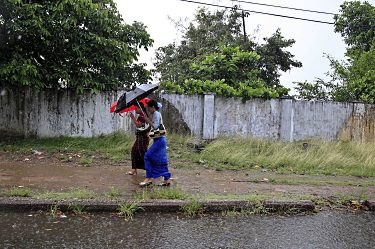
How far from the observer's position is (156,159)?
21.4 ft

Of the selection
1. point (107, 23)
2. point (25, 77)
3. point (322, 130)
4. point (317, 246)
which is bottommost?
point (317, 246)

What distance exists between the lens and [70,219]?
4879mm

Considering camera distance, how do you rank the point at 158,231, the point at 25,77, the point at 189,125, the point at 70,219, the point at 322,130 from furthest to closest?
1. the point at 322,130
2. the point at 189,125
3. the point at 25,77
4. the point at 70,219
5. the point at 158,231

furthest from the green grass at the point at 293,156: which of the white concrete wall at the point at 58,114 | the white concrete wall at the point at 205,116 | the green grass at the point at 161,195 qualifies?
the green grass at the point at 161,195

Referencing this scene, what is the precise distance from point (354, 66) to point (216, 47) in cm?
752

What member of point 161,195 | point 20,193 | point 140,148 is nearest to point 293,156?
point 140,148

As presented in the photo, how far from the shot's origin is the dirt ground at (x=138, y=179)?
6.52 m

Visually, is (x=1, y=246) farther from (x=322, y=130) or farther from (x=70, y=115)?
(x=322, y=130)

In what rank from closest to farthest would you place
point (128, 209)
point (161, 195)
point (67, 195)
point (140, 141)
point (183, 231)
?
1. point (183, 231)
2. point (128, 209)
3. point (67, 195)
4. point (161, 195)
5. point (140, 141)

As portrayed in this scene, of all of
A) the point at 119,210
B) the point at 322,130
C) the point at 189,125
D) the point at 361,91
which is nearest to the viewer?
the point at 119,210

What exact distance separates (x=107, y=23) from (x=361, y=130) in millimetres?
8775

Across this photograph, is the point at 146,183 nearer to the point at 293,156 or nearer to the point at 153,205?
the point at 153,205

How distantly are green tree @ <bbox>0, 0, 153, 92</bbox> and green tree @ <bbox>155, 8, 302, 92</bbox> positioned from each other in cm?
845

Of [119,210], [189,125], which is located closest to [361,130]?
[189,125]
